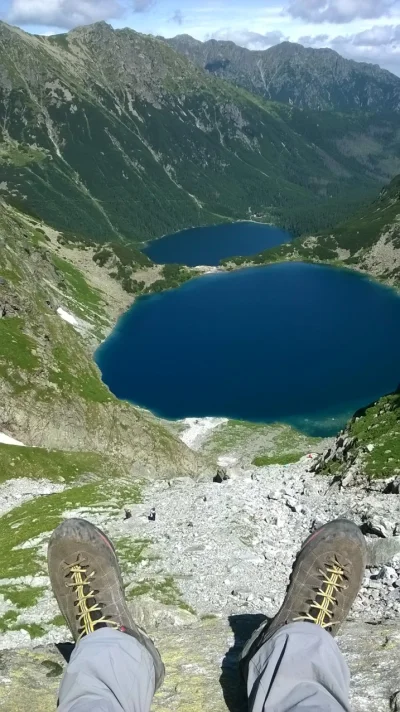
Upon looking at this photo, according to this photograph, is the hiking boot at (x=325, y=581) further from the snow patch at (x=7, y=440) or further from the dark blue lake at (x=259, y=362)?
the dark blue lake at (x=259, y=362)

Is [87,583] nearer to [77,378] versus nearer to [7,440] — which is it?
[7,440]

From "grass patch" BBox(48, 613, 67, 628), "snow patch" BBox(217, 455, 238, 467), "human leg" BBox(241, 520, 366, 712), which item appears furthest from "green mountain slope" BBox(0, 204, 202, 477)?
"human leg" BBox(241, 520, 366, 712)

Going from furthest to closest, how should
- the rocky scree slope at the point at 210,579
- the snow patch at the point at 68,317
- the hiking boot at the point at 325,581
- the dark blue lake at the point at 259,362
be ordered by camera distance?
the snow patch at the point at 68,317 → the dark blue lake at the point at 259,362 → the hiking boot at the point at 325,581 → the rocky scree slope at the point at 210,579

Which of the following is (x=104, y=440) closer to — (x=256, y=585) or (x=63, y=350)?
(x=63, y=350)

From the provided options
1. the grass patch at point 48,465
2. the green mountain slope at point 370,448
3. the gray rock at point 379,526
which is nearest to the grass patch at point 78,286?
the grass patch at point 48,465

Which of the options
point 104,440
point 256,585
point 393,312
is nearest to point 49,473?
point 104,440

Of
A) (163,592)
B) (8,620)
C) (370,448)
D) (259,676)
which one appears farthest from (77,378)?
(259,676)

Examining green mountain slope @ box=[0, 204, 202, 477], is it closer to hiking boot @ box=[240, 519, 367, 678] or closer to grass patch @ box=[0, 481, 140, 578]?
grass patch @ box=[0, 481, 140, 578]
